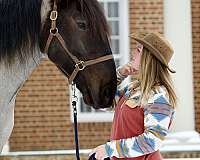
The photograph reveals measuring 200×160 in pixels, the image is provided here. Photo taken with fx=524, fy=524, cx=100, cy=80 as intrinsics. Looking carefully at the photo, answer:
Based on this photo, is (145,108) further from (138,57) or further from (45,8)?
(45,8)

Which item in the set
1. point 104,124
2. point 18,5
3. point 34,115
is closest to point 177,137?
point 104,124

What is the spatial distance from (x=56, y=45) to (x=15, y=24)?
0.77ft

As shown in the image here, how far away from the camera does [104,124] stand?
841 cm

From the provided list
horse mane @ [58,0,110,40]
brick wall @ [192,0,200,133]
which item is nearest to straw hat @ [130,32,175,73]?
horse mane @ [58,0,110,40]

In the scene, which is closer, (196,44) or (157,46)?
(157,46)

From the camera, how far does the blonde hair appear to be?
2891 millimetres

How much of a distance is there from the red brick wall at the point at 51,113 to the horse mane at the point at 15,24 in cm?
573

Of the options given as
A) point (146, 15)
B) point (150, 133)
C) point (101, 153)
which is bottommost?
point (101, 153)

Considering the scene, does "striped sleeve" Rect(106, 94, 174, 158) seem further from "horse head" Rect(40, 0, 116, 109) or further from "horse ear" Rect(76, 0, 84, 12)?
"horse ear" Rect(76, 0, 84, 12)

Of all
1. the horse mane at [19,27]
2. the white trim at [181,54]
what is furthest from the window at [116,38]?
the horse mane at [19,27]

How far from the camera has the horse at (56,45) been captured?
262 centimetres

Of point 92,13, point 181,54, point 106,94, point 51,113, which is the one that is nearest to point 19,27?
point 92,13

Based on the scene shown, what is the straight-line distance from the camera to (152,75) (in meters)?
2.93

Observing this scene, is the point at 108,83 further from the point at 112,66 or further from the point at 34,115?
the point at 34,115
